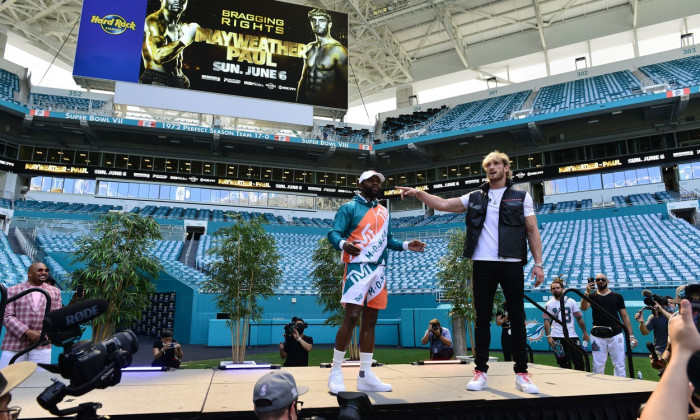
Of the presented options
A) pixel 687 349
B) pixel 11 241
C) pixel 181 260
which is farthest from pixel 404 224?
pixel 687 349

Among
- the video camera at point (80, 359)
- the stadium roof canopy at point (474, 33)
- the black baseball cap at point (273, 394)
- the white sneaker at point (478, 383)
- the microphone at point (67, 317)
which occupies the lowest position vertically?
the white sneaker at point (478, 383)

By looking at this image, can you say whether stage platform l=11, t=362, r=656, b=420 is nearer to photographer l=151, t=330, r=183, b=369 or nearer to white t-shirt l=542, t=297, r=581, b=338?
photographer l=151, t=330, r=183, b=369

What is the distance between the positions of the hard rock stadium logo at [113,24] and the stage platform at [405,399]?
22652mm

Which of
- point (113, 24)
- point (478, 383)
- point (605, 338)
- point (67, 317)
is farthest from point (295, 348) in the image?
point (113, 24)

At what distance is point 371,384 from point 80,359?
213 cm

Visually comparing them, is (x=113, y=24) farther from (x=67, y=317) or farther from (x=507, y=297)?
(x=67, y=317)

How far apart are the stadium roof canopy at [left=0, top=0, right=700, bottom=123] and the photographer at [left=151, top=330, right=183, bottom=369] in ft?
77.9

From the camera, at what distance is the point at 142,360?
10281mm

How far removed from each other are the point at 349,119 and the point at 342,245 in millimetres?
33982

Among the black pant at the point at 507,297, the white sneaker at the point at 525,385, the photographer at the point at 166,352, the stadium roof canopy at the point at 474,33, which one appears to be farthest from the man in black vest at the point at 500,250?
the stadium roof canopy at the point at 474,33

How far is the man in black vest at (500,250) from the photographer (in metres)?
3.44

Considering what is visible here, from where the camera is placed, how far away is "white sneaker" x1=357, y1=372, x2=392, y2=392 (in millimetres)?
3180

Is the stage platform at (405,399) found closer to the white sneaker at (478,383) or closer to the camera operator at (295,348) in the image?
the white sneaker at (478,383)

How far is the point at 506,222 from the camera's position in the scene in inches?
138
